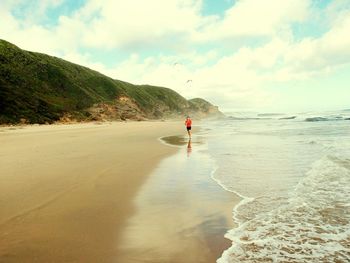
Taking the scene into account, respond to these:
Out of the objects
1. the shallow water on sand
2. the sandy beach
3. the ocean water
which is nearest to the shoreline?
the sandy beach

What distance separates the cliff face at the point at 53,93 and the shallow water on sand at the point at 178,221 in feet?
147

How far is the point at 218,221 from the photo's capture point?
20.6 feet

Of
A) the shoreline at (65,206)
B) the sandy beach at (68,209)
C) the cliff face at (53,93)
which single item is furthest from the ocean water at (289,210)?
the cliff face at (53,93)

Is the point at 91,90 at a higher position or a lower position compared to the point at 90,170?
higher

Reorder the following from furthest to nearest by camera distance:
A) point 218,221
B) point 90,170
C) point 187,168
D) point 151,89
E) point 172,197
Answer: point 151,89, point 187,168, point 90,170, point 172,197, point 218,221

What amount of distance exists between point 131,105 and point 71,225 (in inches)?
3823

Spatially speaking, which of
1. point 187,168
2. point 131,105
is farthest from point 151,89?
point 187,168

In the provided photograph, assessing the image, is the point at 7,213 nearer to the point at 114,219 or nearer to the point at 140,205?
the point at 114,219

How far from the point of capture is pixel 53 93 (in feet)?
243

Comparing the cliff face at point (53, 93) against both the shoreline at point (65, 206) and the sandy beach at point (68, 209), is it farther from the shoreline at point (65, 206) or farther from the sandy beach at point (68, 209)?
the sandy beach at point (68, 209)

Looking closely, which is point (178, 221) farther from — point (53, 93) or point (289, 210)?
point (53, 93)

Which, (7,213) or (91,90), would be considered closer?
(7,213)

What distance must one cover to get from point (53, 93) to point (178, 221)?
241ft

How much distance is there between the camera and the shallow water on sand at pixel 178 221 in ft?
15.5
